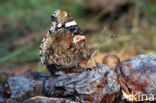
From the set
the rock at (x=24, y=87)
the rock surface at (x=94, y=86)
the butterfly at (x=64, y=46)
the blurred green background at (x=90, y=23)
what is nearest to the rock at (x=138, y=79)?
the rock surface at (x=94, y=86)

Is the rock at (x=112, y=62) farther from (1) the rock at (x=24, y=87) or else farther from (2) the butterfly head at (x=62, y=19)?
(1) the rock at (x=24, y=87)

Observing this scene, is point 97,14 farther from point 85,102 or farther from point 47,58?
point 85,102

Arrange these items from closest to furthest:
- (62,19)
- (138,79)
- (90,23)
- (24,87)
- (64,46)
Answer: (138,79), (24,87), (64,46), (62,19), (90,23)

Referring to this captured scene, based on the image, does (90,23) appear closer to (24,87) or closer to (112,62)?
(112,62)

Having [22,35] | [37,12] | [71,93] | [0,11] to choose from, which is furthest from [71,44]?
[0,11]

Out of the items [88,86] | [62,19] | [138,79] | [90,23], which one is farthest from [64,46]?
[90,23]

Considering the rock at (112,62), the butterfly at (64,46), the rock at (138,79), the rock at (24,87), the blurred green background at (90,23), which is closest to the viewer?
the rock at (138,79)
